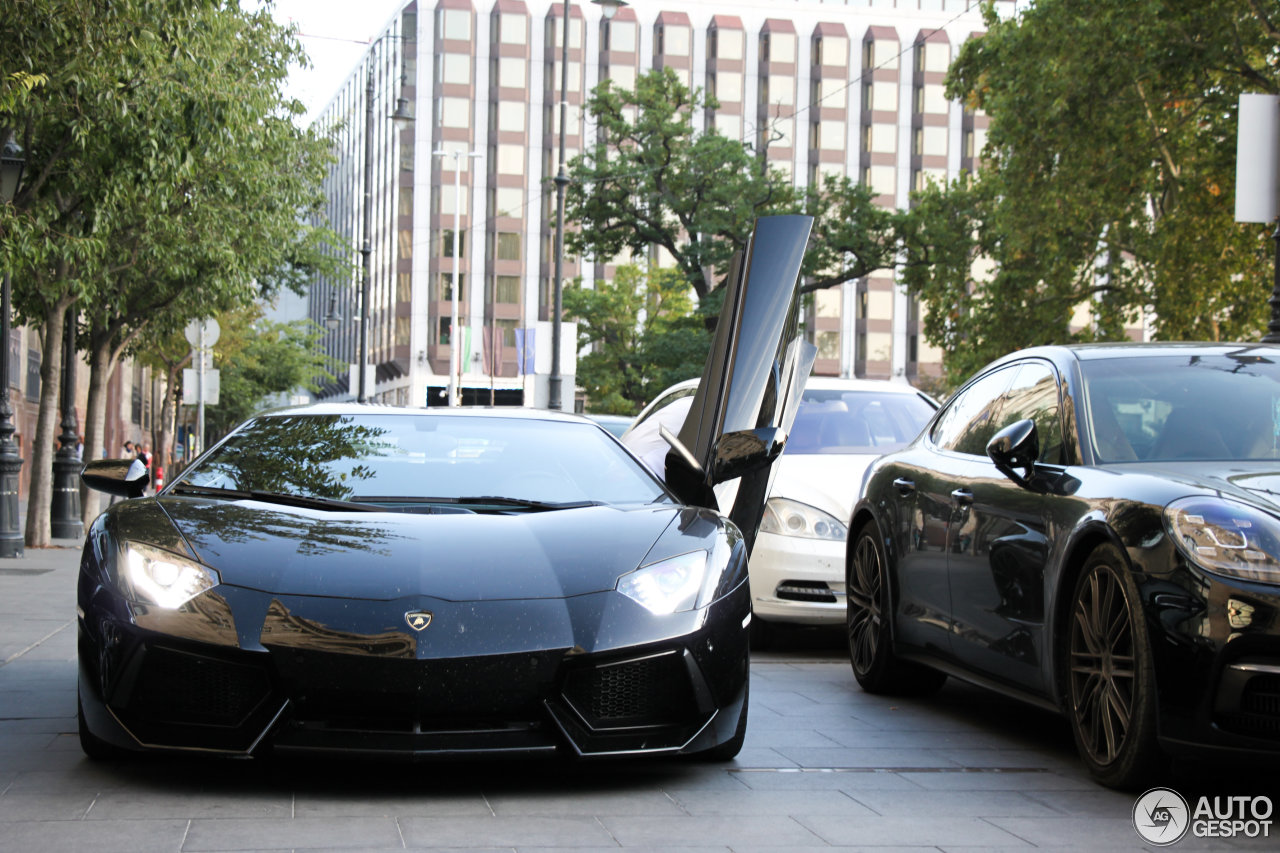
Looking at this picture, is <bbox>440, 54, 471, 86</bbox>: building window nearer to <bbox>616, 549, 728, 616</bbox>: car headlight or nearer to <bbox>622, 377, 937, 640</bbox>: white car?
<bbox>622, 377, 937, 640</bbox>: white car

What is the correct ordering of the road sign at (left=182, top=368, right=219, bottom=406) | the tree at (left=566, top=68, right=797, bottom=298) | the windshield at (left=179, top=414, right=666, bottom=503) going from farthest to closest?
the tree at (left=566, top=68, right=797, bottom=298), the road sign at (left=182, top=368, right=219, bottom=406), the windshield at (left=179, top=414, right=666, bottom=503)

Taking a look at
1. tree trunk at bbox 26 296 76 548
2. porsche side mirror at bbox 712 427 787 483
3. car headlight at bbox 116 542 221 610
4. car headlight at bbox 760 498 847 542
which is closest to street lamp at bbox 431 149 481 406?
tree trunk at bbox 26 296 76 548

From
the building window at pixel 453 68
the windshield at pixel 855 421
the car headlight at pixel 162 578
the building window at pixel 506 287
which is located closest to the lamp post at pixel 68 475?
the windshield at pixel 855 421

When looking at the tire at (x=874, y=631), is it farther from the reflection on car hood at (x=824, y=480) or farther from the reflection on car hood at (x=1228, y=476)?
the reflection on car hood at (x=1228, y=476)

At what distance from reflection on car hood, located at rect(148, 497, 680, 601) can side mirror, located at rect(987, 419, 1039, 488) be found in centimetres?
121

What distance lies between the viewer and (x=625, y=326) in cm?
5762

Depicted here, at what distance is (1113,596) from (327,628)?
2.37 metres

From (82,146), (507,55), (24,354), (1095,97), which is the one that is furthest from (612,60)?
(82,146)

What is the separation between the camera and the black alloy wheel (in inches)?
179

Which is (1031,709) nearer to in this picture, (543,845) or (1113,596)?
(1113,596)

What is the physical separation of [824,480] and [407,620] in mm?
5022

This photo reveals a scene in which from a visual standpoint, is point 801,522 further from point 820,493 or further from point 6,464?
point 6,464

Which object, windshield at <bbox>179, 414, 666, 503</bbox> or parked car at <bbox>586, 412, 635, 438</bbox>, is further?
parked car at <bbox>586, 412, 635, 438</bbox>

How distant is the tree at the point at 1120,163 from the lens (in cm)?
2512
